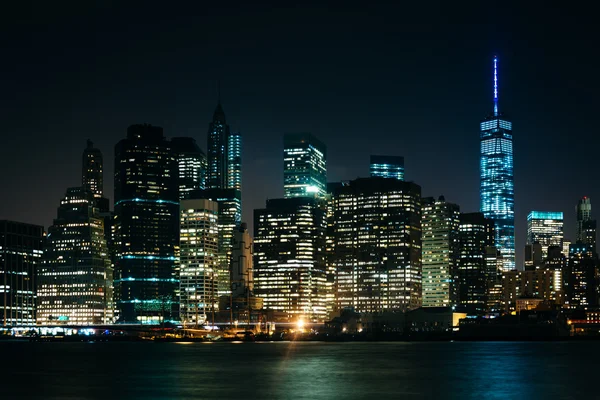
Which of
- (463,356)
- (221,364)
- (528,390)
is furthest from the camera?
(463,356)

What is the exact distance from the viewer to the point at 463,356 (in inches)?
7343

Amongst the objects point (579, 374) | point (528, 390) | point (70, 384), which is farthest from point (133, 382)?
point (579, 374)

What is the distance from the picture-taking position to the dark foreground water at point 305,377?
106 meters

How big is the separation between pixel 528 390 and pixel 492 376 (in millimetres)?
19791

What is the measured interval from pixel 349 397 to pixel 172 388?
2430 cm

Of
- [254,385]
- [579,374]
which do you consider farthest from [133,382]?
[579,374]

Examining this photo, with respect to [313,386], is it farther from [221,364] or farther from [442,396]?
[221,364]

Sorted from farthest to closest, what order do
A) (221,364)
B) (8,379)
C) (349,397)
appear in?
1. (221,364)
2. (8,379)
3. (349,397)

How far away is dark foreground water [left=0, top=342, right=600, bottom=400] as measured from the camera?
106 meters

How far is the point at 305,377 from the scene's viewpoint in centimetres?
12619

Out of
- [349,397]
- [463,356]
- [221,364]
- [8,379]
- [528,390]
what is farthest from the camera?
[463,356]

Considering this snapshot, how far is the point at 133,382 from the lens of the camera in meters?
121

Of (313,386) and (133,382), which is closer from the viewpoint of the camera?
(313,386)

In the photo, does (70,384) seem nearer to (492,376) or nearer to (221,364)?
(221,364)
